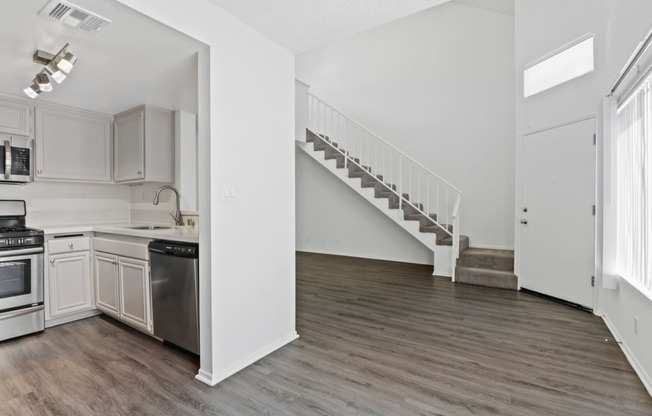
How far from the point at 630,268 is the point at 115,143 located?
5.30 meters

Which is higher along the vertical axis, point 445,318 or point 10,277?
point 10,277

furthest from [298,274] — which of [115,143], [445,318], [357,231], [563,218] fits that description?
[563,218]

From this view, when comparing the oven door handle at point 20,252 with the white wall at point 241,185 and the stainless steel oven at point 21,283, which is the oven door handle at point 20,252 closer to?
the stainless steel oven at point 21,283

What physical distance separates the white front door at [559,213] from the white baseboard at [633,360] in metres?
0.67

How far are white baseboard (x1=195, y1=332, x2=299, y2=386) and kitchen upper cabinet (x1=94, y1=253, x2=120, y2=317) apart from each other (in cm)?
148

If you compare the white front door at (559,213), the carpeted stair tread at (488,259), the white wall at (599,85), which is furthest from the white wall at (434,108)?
the white front door at (559,213)

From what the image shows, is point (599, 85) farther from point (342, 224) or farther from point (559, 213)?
point (342, 224)

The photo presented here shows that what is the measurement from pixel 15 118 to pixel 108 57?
1637 mm

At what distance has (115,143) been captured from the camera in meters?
3.98

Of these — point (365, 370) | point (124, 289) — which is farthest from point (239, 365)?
point (124, 289)

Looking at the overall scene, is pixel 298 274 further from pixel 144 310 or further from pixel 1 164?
pixel 1 164

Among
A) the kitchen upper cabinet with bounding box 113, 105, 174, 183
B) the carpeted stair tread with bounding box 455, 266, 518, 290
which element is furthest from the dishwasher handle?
the carpeted stair tread with bounding box 455, 266, 518, 290

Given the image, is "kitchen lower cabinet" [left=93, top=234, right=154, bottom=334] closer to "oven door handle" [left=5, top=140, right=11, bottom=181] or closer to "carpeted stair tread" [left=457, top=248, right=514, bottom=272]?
"oven door handle" [left=5, top=140, right=11, bottom=181]

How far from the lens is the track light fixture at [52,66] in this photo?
2275 mm
